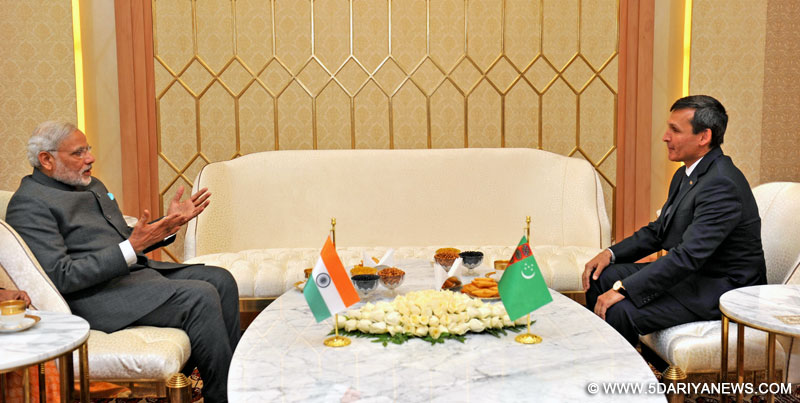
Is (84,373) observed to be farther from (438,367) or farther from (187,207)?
(438,367)

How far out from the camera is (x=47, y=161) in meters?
2.51

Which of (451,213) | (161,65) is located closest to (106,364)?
(451,213)

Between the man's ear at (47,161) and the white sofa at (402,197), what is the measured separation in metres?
1.45

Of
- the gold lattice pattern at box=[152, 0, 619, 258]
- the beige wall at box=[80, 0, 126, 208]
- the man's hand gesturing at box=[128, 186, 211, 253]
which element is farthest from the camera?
the gold lattice pattern at box=[152, 0, 619, 258]

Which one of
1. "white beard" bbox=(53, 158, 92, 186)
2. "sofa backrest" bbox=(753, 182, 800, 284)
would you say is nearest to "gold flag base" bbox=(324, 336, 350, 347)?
"white beard" bbox=(53, 158, 92, 186)

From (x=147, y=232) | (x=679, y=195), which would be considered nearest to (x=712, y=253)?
(x=679, y=195)

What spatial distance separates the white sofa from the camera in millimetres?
4031

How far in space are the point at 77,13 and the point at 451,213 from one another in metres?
2.67

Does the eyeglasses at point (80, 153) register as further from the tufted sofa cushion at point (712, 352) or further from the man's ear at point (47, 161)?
the tufted sofa cushion at point (712, 352)

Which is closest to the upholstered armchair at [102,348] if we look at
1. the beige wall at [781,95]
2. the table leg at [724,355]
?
the table leg at [724,355]

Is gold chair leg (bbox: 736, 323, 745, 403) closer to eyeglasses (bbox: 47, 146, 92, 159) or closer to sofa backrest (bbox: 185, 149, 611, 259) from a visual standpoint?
sofa backrest (bbox: 185, 149, 611, 259)

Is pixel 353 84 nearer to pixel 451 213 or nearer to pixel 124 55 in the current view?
pixel 451 213

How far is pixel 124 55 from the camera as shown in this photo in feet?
14.4

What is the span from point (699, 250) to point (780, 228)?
0.70 meters
